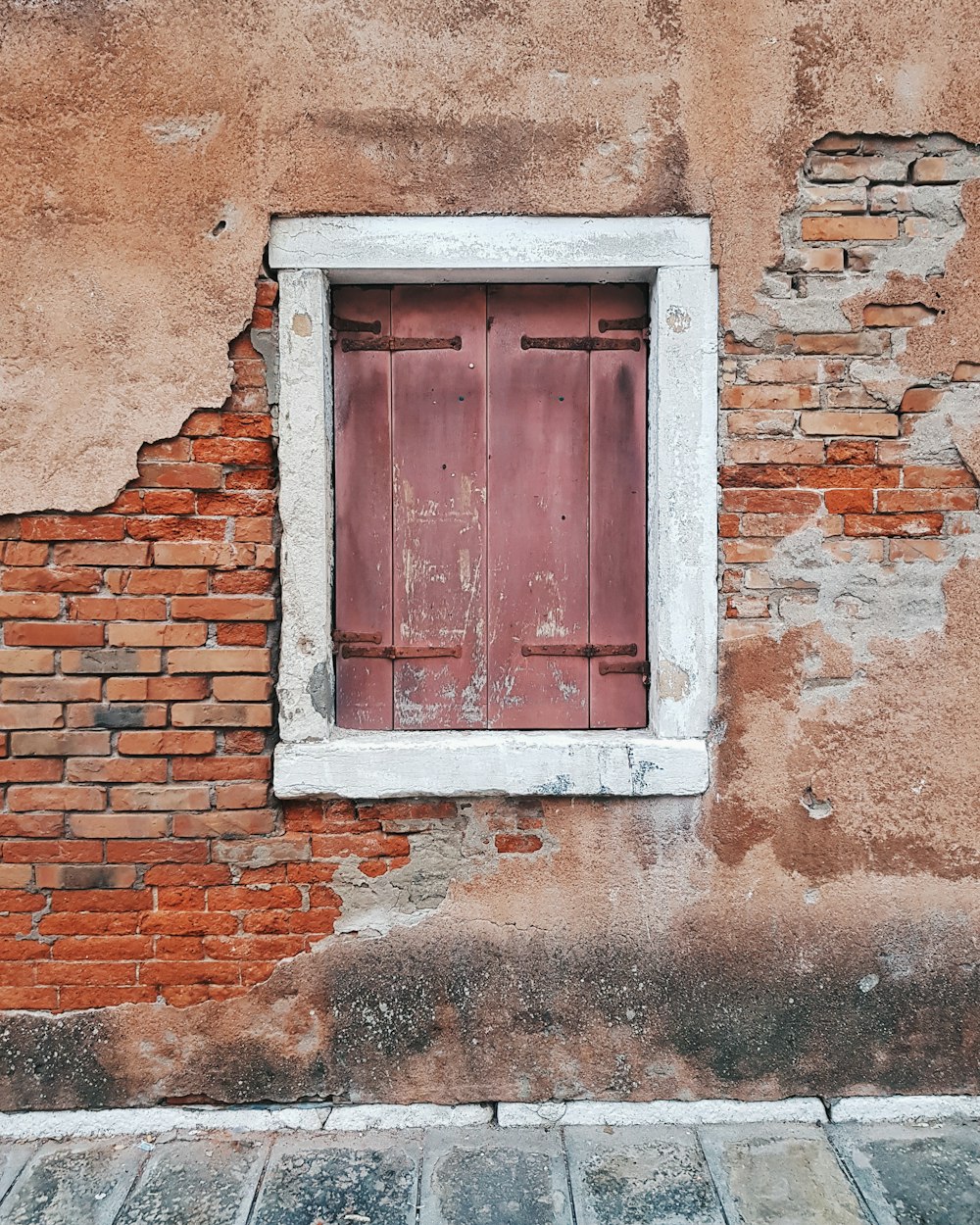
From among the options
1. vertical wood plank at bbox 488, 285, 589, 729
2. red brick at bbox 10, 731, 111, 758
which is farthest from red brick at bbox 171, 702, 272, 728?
vertical wood plank at bbox 488, 285, 589, 729

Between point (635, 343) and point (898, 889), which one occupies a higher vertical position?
point (635, 343)

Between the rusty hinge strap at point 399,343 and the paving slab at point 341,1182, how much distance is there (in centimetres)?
229

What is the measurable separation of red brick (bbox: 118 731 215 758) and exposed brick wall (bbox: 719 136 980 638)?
158 centimetres

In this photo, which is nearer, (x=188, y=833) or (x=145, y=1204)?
(x=145, y=1204)

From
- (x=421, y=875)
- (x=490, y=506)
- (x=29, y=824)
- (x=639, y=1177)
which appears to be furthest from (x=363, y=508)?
(x=639, y=1177)

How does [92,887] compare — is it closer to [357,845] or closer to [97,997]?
[97,997]

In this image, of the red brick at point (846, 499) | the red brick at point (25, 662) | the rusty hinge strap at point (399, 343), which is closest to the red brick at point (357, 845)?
the red brick at point (25, 662)

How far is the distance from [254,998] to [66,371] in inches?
74.4

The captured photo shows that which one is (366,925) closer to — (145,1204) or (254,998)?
(254,998)

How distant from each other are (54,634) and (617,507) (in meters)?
1.70

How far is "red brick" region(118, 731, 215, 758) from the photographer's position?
104 inches

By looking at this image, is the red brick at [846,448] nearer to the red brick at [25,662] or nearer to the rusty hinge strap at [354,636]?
the rusty hinge strap at [354,636]

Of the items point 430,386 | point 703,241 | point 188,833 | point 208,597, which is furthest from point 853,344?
point 188,833

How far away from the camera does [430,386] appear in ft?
8.98
